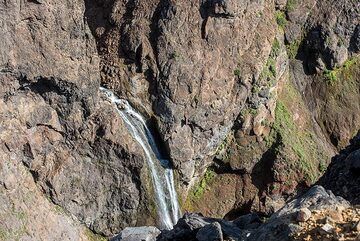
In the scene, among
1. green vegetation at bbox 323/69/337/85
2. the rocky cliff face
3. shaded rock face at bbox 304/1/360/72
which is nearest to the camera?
the rocky cliff face

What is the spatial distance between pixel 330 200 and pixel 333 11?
27.9m

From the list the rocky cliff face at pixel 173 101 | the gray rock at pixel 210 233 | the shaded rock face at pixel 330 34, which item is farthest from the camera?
the shaded rock face at pixel 330 34

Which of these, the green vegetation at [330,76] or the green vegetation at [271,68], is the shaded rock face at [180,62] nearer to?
the green vegetation at [271,68]

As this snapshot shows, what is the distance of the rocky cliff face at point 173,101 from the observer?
2430cm

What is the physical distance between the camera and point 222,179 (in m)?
32.5

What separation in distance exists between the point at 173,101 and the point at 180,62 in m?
2.26

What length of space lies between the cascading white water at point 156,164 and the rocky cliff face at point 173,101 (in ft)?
1.80

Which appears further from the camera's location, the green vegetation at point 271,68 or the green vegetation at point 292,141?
the green vegetation at point 292,141

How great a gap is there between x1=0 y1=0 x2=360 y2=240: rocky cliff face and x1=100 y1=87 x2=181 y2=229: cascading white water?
1.80 feet

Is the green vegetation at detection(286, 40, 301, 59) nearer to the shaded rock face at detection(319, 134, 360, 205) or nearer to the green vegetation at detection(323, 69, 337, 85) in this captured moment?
the green vegetation at detection(323, 69, 337, 85)

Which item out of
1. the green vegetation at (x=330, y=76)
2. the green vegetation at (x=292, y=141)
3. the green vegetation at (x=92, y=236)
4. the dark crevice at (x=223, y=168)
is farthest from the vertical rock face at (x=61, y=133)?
the green vegetation at (x=330, y=76)

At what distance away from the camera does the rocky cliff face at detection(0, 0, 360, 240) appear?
79.7 feet

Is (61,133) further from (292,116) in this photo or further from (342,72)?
(342,72)

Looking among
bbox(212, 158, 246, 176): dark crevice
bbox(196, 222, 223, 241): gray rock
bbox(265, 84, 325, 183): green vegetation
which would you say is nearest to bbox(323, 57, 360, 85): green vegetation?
bbox(265, 84, 325, 183): green vegetation
